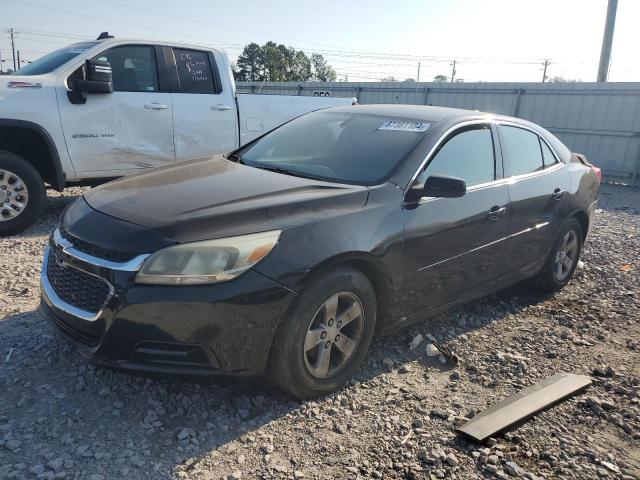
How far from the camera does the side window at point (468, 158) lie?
371 cm

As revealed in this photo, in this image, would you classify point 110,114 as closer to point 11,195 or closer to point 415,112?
point 11,195

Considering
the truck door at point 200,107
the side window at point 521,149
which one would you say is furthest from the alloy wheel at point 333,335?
the truck door at point 200,107

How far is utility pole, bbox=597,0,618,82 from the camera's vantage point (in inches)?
658

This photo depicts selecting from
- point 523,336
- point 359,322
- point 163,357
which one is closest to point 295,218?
point 359,322

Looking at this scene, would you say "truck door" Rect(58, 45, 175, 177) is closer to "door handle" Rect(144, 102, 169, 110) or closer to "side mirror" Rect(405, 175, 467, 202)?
"door handle" Rect(144, 102, 169, 110)

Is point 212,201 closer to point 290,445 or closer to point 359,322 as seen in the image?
point 359,322

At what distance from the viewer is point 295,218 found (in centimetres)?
292

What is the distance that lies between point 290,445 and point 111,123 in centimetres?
484

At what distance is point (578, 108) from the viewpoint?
46.7 ft

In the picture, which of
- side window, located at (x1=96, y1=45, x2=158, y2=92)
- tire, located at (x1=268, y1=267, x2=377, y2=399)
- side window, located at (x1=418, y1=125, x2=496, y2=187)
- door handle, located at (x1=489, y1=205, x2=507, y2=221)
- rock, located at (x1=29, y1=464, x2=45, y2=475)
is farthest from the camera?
side window, located at (x1=96, y1=45, x2=158, y2=92)

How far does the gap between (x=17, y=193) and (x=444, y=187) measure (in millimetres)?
4638

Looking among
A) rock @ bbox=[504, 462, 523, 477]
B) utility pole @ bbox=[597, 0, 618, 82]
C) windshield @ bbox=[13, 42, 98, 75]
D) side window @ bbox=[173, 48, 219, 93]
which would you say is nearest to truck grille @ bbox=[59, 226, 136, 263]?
rock @ bbox=[504, 462, 523, 477]

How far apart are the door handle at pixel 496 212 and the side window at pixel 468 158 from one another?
0.22 metres

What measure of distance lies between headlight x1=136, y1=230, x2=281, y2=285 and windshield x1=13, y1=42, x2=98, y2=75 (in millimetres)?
4547
